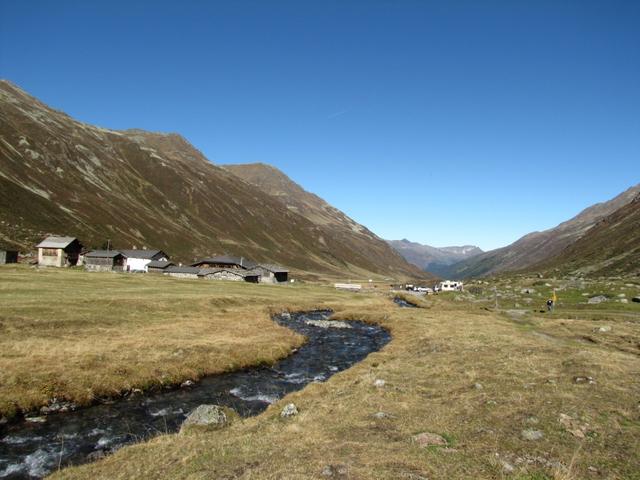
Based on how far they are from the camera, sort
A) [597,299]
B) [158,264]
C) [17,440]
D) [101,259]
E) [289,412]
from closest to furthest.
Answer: [17,440] → [289,412] → [597,299] → [101,259] → [158,264]

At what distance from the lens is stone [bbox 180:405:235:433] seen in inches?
858

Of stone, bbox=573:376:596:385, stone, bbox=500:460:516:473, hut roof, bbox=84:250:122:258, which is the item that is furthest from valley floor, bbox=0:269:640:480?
hut roof, bbox=84:250:122:258

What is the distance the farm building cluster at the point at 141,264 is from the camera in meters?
133

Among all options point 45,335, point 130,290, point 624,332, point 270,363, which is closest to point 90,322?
point 45,335

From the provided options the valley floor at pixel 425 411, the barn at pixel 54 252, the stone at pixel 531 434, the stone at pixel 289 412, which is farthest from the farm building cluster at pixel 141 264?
the stone at pixel 531 434

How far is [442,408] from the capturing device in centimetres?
2211

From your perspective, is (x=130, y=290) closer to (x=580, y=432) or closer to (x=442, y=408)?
(x=442, y=408)

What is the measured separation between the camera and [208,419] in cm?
2241

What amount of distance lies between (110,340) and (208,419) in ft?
75.1

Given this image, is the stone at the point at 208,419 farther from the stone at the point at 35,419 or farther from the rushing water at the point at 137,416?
the stone at the point at 35,419

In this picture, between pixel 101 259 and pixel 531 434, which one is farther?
pixel 101 259

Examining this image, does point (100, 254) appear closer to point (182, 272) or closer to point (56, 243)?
point (56, 243)

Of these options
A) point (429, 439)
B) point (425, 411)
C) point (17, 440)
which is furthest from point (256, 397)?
point (429, 439)

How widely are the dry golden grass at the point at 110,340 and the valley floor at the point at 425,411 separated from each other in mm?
346
